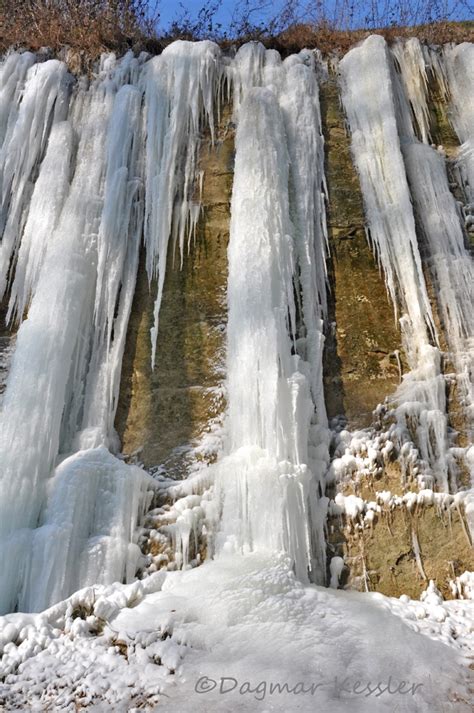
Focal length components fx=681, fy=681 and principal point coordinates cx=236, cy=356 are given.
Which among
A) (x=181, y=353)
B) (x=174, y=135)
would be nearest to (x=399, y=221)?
(x=181, y=353)

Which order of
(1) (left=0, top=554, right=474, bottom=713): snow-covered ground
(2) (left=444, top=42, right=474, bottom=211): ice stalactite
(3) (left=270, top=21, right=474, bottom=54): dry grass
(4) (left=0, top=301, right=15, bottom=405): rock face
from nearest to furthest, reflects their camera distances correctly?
(1) (left=0, top=554, right=474, bottom=713): snow-covered ground → (4) (left=0, top=301, right=15, bottom=405): rock face → (2) (left=444, top=42, right=474, bottom=211): ice stalactite → (3) (left=270, top=21, right=474, bottom=54): dry grass

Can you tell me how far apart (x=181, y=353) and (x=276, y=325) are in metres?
0.92

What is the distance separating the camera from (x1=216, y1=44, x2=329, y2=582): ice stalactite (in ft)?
13.3

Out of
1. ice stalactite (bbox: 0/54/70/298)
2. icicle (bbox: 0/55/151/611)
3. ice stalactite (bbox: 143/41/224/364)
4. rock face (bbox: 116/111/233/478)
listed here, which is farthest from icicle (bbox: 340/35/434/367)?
ice stalactite (bbox: 0/54/70/298)

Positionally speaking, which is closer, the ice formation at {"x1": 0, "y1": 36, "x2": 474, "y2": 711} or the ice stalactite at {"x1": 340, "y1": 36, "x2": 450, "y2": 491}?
the ice formation at {"x1": 0, "y1": 36, "x2": 474, "y2": 711}

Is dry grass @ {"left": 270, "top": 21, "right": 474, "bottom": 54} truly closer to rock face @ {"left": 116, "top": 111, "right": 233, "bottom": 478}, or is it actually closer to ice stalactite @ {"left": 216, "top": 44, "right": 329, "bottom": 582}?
ice stalactite @ {"left": 216, "top": 44, "right": 329, "bottom": 582}

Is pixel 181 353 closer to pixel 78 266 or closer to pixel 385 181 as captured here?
pixel 78 266

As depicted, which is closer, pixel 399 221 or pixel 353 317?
pixel 353 317

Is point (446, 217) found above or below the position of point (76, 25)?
below

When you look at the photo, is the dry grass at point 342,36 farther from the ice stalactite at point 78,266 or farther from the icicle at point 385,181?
the ice stalactite at point 78,266

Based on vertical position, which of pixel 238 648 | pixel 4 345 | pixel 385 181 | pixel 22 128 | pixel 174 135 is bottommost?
pixel 238 648

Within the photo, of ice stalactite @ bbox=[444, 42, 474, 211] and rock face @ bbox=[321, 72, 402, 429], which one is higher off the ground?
ice stalactite @ bbox=[444, 42, 474, 211]

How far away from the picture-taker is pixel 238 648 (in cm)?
301

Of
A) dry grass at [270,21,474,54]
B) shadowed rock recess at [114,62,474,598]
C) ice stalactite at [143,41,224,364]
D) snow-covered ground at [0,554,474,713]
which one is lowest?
snow-covered ground at [0,554,474,713]
